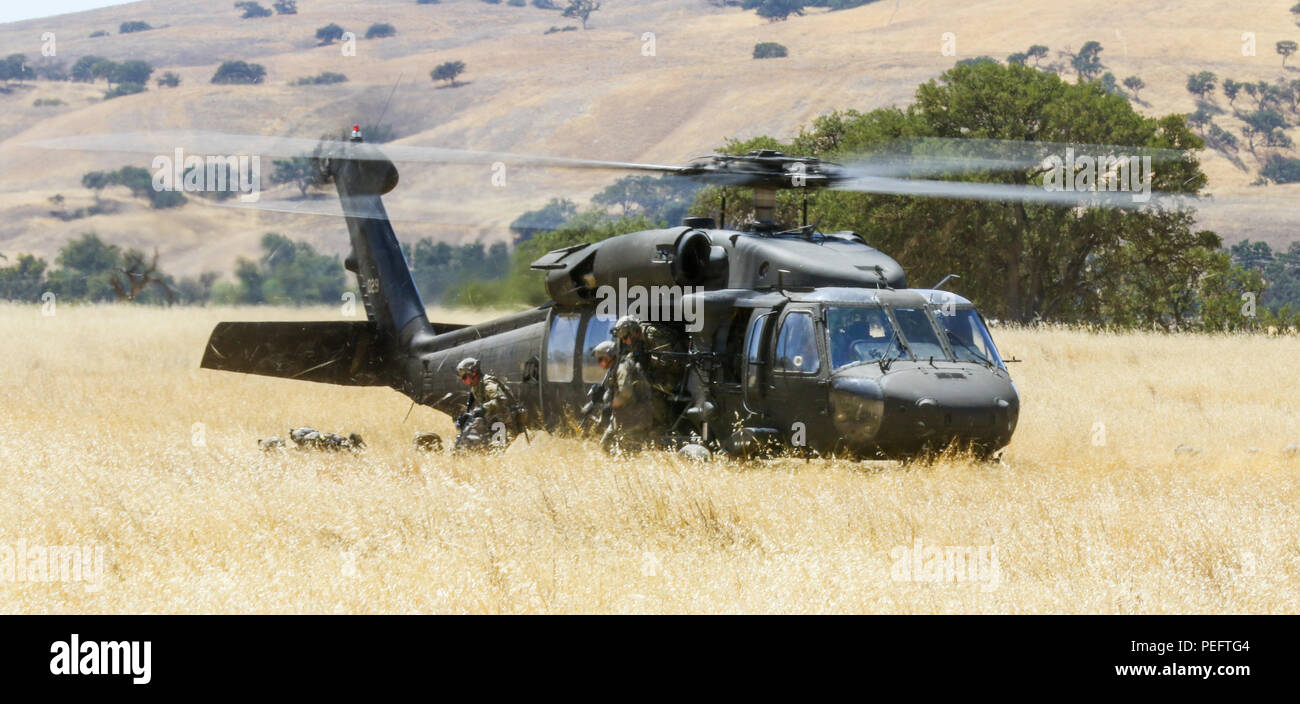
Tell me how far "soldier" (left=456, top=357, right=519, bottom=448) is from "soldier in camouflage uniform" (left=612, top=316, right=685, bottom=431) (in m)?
1.94

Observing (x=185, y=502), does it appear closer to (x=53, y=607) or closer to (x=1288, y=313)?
(x=53, y=607)

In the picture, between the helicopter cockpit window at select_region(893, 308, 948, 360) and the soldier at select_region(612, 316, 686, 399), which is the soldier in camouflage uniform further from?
the helicopter cockpit window at select_region(893, 308, 948, 360)

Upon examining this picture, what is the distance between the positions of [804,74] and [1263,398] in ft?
407

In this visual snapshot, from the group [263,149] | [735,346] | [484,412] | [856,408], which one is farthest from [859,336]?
[263,149]

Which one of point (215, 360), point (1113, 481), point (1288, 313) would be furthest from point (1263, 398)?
point (1288, 313)

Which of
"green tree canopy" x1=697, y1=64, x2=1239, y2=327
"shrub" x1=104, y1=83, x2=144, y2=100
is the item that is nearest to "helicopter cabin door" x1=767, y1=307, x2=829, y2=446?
"green tree canopy" x1=697, y1=64, x2=1239, y2=327

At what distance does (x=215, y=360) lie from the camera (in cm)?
1611

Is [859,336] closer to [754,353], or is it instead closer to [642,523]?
[754,353]

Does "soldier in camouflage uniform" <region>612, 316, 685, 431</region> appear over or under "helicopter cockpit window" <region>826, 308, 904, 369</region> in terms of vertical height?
under

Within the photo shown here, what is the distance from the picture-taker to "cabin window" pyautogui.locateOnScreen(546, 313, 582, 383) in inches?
544

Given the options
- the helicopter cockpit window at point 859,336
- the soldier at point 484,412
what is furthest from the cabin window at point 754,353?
the soldier at point 484,412

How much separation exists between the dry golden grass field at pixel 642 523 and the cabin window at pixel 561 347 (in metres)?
0.80

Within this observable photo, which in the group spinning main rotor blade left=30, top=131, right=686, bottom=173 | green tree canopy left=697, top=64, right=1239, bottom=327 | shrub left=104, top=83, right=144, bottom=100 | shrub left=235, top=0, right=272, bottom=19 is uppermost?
shrub left=235, top=0, right=272, bottom=19

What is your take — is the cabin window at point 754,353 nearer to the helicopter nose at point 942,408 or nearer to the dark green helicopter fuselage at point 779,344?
the dark green helicopter fuselage at point 779,344
